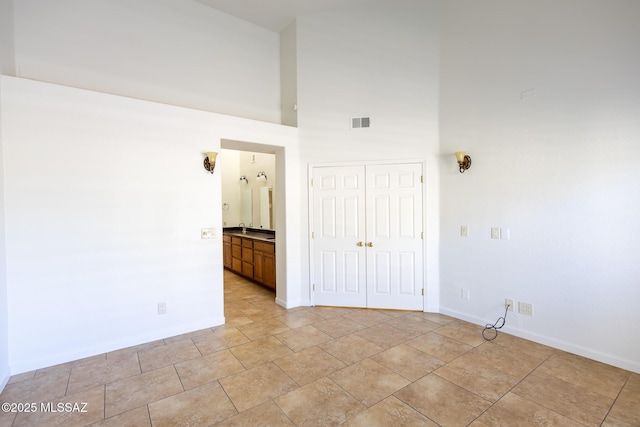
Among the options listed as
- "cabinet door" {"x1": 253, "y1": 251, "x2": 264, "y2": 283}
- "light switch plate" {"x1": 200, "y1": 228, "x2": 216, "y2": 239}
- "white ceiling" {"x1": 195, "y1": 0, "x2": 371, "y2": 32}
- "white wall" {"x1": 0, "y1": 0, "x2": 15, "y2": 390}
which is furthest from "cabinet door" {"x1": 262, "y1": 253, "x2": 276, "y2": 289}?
"white ceiling" {"x1": 195, "y1": 0, "x2": 371, "y2": 32}

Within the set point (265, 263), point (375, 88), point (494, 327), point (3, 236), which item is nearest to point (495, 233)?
point (494, 327)

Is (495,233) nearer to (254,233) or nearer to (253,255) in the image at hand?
(253,255)

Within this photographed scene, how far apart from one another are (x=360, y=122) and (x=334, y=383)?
332 centimetres

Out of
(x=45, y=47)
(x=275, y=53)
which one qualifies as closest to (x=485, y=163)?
(x=275, y=53)

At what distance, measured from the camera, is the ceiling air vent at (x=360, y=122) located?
169 inches

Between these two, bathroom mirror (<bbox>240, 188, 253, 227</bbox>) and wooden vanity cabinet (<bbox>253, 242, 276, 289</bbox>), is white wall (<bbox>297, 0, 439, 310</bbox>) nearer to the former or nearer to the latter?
wooden vanity cabinet (<bbox>253, 242, 276, 289</bbox>)

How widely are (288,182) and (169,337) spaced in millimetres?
2489

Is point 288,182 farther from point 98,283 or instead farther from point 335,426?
point 335,426

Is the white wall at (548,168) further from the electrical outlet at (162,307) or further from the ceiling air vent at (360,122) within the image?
Answer: the electrical outlet at (162,307)

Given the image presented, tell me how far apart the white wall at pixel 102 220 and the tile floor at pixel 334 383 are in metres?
0.29

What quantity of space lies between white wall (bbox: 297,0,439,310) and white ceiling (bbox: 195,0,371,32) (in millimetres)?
111

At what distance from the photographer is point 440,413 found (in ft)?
7.00

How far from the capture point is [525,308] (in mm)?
3344

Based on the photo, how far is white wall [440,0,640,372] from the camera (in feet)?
8.86
